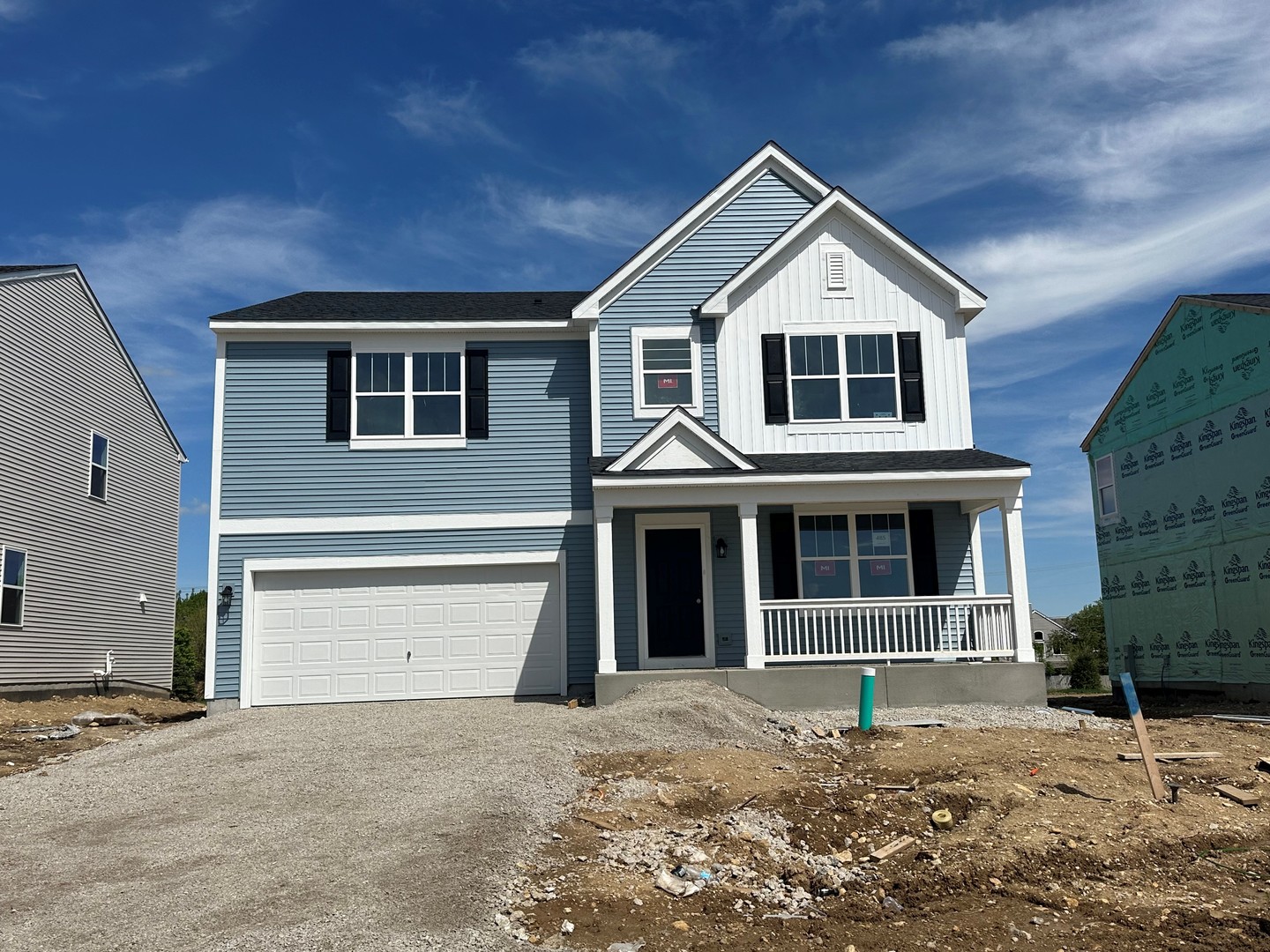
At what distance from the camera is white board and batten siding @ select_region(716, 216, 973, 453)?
1574 centimetres

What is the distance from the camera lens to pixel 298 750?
35.0ft

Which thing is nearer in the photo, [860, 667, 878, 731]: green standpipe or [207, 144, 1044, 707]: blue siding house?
[860, 667, 878, 731]: green standpipe

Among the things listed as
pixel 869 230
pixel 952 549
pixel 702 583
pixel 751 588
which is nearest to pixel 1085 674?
pixel 952 549

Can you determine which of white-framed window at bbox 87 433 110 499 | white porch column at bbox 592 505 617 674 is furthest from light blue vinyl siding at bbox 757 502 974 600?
white-framed window at bbox 87 433 110 499

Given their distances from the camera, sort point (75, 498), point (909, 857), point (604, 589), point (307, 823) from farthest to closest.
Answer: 1. point (75, 498)
2. point (604, 589)
3. point (307, 823)
4. point (909, 857)

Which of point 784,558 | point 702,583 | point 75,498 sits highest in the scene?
point 75,498

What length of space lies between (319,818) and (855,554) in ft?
32.1

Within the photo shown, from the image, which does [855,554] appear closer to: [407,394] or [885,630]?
[885,630]

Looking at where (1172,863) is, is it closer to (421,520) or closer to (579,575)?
(579,575)

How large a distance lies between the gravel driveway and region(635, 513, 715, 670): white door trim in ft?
7.12

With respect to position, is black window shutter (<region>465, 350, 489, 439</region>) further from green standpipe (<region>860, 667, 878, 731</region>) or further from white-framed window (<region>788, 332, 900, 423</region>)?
green standpipe (<region>860, 667, 878, 731</region>)

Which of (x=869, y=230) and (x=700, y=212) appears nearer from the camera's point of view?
(x=869, y=230)

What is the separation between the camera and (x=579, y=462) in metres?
15.9

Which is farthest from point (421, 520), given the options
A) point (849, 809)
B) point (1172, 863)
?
point (1172, 863)
